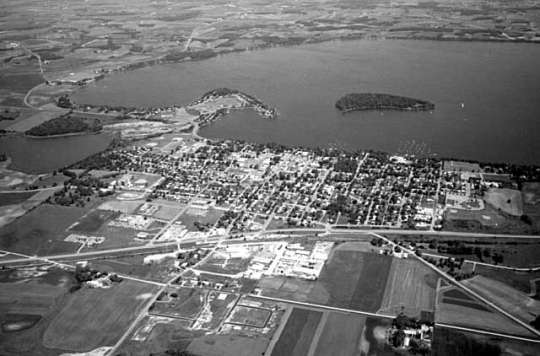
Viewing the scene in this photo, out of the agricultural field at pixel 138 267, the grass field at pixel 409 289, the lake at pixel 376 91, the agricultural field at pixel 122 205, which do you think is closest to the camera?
the grass field at pixel 409 289

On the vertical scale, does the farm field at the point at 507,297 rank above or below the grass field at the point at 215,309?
above

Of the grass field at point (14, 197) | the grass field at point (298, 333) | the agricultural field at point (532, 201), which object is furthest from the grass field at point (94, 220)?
the agricultural field at point (532, 201)

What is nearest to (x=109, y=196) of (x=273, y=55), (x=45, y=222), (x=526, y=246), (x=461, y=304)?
(x=45, y=222)

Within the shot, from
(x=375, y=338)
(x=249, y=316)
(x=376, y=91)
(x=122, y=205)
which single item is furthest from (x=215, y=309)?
(x=376, y=91)

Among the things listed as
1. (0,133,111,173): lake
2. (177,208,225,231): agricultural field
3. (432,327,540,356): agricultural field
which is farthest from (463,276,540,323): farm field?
(0,133,111,173): lake

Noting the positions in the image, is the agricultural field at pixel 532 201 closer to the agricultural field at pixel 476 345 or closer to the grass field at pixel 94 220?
the agricultural field at pixel 476 345

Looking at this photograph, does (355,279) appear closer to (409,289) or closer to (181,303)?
(409,289)

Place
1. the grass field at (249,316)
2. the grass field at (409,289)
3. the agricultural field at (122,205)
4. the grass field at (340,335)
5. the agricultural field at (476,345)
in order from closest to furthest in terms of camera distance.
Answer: the agricultural field at (476,345), the grass field at (340,335), the grass field at (249,316), the grass field at (409,289), the agricultural field at (122,205)
